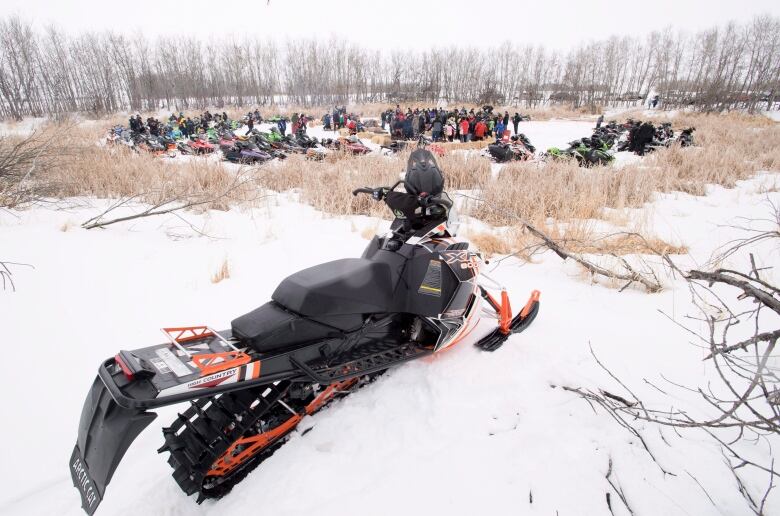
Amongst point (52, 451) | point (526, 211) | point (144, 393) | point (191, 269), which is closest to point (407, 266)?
point (144, 393)

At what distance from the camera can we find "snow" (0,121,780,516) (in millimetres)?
1609

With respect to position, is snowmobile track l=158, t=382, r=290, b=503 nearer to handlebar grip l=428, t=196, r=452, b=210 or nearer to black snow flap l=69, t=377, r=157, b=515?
black snow flap l=69, t=377, r=157, b=515

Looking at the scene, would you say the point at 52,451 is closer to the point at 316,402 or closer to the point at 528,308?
the point at 316,402

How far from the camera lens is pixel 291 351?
5.90 ft

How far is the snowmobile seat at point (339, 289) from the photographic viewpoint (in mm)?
1874

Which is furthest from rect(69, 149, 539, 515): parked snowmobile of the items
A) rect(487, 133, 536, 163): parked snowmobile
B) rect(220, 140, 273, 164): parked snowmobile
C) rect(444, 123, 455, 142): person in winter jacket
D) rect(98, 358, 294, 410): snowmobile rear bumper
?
rect(444, 123, 455, 142): person in winter jacket

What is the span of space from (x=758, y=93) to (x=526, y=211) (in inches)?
1625

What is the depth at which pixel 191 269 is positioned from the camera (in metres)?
3.64

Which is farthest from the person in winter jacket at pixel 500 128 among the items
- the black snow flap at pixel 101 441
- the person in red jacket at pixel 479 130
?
the black snow flap at pixel 101 441

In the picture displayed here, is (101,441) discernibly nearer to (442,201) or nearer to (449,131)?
(442,201)

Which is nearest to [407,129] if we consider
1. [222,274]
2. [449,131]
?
[449,131]

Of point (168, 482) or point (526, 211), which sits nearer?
point (168, 482)

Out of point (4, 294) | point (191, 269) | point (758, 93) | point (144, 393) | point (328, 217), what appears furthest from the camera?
point (758, 93)

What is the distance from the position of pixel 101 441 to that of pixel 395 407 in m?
1.30
